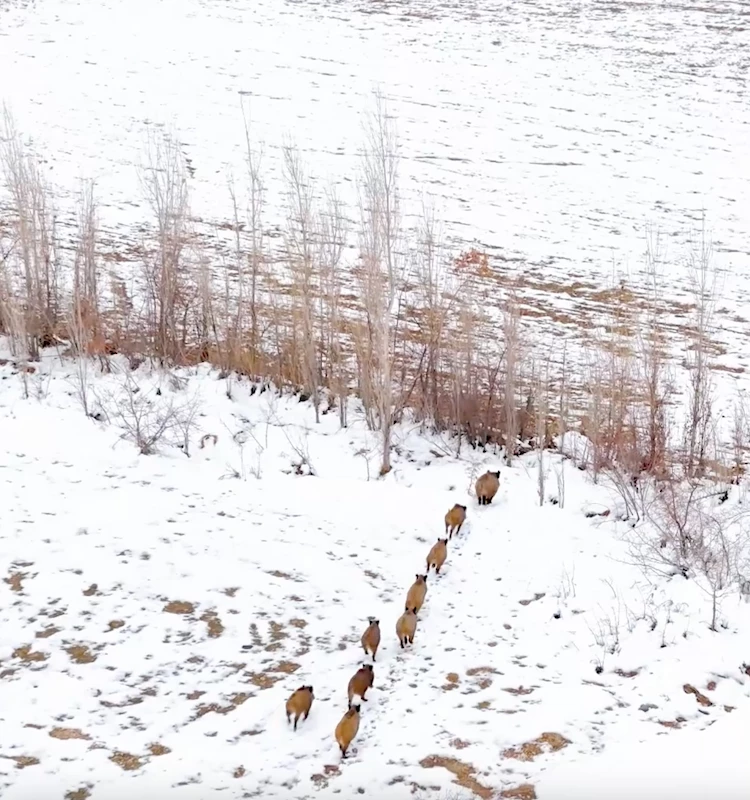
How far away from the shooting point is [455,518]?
25.4 feet

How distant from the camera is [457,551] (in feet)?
25.2

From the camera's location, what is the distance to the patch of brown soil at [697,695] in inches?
219

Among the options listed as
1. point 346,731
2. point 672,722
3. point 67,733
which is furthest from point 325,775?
point 672,722

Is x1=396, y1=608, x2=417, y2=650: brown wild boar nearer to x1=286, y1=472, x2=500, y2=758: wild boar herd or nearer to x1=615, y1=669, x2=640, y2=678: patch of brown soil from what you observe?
x1=286, y1=472, x2=500, y2=758: wild boar herd

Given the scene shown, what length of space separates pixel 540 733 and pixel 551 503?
3.38 m

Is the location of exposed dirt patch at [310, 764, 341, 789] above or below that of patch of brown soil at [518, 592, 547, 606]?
above

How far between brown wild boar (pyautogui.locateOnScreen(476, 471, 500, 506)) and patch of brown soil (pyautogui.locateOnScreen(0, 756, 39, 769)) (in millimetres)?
4795

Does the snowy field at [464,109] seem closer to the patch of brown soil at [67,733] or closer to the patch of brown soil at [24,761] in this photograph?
the patch of brown soil at [67,733]

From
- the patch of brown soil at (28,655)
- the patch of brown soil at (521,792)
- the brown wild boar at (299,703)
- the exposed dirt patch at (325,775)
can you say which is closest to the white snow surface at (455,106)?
the patch of brown soil at (521,792)

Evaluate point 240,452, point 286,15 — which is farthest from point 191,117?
point 240,452

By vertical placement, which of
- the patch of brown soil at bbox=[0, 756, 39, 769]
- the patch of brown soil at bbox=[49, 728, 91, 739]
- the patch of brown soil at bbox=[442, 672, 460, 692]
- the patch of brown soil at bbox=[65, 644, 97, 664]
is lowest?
the patch of brown soil at bbox=[442, 672, 460, 692]

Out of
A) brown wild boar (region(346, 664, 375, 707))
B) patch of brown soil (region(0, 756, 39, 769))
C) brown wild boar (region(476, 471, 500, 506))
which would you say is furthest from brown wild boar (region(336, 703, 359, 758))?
brown wild boar (region(476, 471, 500, 506))

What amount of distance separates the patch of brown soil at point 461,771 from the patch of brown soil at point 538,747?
307 mm

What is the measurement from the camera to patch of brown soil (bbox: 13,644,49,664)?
5922mm
